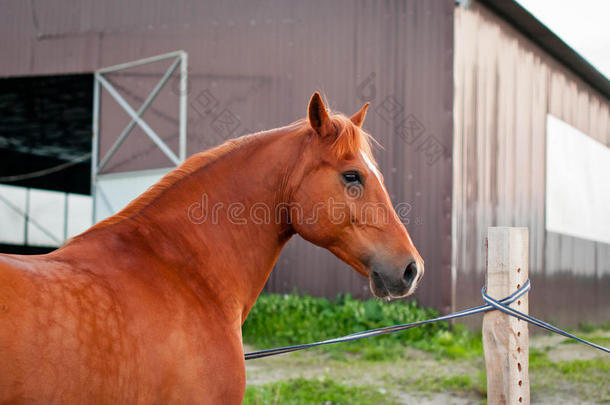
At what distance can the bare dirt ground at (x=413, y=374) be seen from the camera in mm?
5199

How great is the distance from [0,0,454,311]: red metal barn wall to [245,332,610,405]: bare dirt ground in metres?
1.58

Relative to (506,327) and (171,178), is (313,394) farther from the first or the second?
(171,178)

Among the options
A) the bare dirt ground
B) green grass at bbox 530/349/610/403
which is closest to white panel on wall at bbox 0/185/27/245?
the bare dirt ground

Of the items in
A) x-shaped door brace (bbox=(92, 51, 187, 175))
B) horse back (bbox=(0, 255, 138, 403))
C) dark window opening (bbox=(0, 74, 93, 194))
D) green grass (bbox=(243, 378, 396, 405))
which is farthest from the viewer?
dark window opening (bbox=(0, 74, 93, 194))

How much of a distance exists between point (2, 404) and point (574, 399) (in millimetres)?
5167

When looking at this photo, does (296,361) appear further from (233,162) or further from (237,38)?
(237,38)

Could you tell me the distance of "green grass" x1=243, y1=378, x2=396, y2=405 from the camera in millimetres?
4910

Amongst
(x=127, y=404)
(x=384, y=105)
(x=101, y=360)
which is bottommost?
(x=127, y=404)

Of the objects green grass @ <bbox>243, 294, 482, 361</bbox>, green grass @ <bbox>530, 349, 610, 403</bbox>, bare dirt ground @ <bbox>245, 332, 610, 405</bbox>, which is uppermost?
green grass @ <bbox>243, 294, 482, 361</bbox>

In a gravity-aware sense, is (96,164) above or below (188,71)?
below

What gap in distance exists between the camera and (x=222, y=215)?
237 cm

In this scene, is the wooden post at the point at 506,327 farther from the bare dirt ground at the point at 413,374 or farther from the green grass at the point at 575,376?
the green grass at the point at 575,376

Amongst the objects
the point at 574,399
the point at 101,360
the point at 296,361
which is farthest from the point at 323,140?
the point at 296,361

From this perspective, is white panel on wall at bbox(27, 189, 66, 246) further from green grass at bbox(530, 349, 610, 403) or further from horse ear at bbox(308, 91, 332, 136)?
horse ear at bbox(308, 91, 332, 136)
